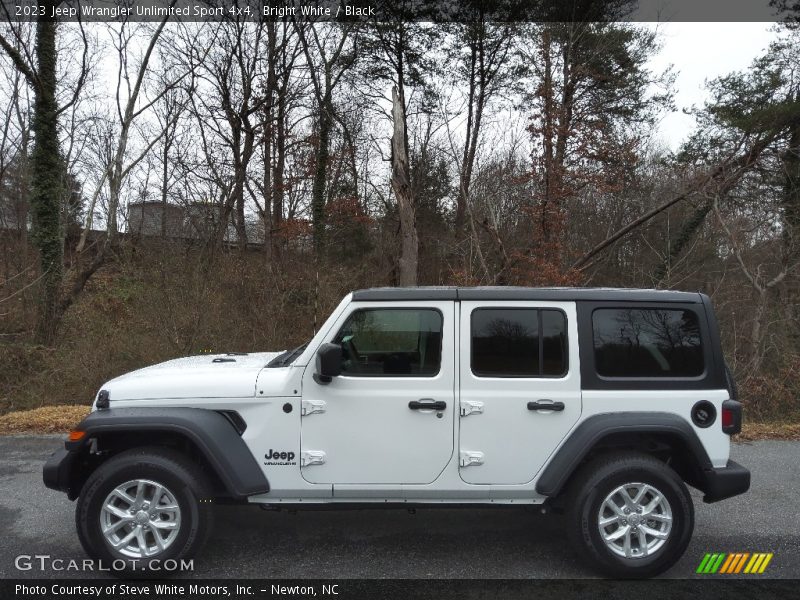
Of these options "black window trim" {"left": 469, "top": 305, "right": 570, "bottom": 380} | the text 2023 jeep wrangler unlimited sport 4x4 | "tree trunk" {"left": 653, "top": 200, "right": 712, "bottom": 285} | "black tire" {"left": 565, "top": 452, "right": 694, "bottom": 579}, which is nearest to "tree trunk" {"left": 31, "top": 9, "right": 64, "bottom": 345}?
the text 2023 jeep wrangler unlimited sport 4x4

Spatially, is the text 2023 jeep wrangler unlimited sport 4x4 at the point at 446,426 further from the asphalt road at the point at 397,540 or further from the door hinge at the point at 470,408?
the asphalt road at the point at 397,540

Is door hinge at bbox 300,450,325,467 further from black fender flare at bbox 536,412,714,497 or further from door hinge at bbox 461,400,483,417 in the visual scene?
black fender flare at bbox 536,412,714,497

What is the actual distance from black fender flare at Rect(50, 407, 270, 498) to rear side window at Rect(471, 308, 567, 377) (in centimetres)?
155

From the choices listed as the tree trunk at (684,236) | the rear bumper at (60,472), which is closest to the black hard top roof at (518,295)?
the rear bumper at (60,472)

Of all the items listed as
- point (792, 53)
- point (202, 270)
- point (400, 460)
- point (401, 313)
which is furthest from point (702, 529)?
point (792, 53)

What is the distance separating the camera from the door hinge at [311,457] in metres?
3.70

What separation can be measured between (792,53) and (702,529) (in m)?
16.4

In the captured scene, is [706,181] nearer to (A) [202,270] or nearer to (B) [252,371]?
(A) [202,270]

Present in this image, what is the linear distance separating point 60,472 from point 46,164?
521 inches

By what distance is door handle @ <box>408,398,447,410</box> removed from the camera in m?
3.73

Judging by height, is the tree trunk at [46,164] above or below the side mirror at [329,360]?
above

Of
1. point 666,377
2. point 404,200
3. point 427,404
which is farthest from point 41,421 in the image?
point 404,200

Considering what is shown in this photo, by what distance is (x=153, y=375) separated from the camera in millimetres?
4000

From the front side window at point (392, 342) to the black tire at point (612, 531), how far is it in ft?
4.04
